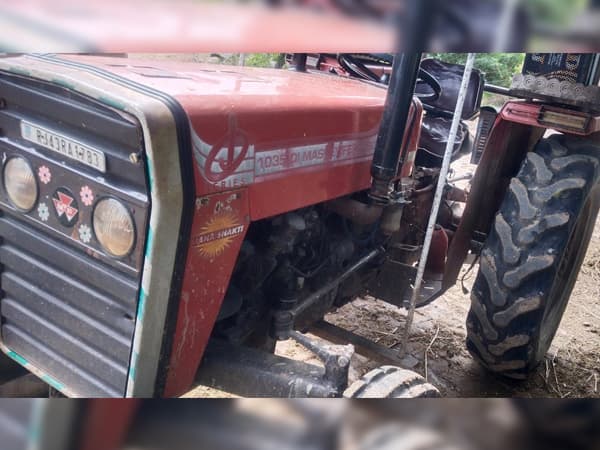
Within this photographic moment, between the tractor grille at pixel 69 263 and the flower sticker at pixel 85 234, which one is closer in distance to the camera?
the tractor grille at pixel 69 263

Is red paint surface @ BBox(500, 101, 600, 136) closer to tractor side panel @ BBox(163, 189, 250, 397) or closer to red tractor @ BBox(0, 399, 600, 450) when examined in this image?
tractor side panel @ BBox(163, 189, 250, 397)

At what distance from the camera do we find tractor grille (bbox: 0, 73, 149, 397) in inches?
54.0

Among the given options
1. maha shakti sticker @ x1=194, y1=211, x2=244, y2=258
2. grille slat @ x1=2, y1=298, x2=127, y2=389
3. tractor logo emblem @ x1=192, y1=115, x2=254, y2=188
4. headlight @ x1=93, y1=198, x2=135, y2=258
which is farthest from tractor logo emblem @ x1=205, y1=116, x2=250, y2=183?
grille slat @ x1=2, y1=298, x2=127, y2=389

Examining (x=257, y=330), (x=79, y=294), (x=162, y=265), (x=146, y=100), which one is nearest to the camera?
(x=146, y=100)

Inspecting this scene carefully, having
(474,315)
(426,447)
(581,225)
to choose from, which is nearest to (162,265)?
(426,447)

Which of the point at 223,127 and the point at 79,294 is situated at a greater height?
the point at 223,127

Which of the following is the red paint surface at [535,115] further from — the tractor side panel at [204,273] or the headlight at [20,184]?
the headlight at [20,184]

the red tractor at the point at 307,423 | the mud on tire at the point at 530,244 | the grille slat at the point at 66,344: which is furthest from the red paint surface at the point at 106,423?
the mud on tire at the point at 530,244

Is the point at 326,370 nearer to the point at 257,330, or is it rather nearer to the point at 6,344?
the point at 257,330

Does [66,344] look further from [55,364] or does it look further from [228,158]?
[228,158]

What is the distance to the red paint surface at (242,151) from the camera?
1394 millimetres

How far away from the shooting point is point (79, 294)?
1572 millimetres

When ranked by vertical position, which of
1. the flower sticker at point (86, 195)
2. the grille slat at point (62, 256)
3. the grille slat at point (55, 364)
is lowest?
the grille slat at point (55, 364)

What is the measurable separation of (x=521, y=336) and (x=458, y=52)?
87.0 inches
